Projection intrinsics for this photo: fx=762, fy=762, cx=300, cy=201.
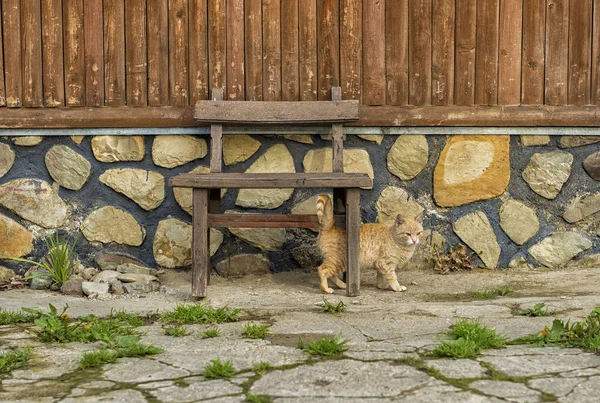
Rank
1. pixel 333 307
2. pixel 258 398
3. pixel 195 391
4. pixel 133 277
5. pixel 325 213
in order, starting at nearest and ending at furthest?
pixel 258 398 < pixel 195 391 < pixel 333 307 < pixel 325 213 < pixel 133 277

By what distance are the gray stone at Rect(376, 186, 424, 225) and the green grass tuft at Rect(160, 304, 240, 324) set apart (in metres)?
1.99

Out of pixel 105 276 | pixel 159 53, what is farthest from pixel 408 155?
pixel 105 276

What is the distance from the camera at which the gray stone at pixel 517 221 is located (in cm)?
617

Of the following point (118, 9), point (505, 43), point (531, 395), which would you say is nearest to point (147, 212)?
point (118, 9)

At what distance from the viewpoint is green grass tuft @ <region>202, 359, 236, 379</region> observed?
3.37 m

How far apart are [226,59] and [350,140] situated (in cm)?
119

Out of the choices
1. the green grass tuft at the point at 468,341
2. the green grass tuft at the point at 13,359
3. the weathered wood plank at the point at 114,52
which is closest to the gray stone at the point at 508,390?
the green grass tuft at the point at 468,341

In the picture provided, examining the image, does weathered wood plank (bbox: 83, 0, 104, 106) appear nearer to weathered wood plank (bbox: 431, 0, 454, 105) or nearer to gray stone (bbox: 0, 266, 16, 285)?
gray stone (bbox: 0, 266, 16, 285)

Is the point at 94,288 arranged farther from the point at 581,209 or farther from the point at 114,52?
the point at 581,209

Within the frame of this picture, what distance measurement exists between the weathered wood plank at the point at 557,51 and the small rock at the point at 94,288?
377 centimetres

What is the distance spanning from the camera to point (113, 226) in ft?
20.1

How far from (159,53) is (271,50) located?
0.90 meters

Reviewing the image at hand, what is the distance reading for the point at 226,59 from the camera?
20.1 feet

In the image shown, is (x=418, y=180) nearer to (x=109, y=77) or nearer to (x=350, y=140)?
(x=350, y=140)
